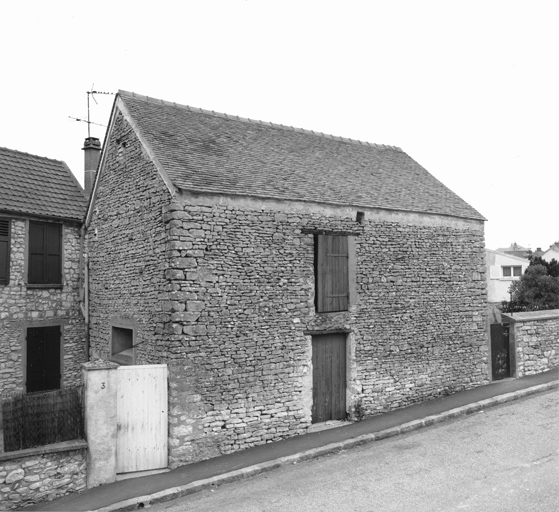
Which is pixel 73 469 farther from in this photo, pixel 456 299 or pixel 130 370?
pixel 456 299

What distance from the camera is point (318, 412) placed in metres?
11.5

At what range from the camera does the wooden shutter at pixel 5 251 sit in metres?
12.3

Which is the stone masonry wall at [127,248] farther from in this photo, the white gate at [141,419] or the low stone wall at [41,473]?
the low stone wall at [41,473]

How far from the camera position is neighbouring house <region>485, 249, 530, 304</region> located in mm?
38656

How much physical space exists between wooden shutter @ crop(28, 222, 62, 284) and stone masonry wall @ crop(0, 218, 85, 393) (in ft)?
0.55

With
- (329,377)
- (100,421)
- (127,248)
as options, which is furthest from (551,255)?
(100,421)

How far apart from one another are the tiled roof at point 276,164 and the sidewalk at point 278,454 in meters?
4.77

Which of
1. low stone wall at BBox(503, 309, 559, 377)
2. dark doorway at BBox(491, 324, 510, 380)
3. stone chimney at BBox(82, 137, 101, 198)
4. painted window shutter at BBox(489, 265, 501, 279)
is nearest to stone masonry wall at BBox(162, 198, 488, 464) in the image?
dark doorway at BBox(491, 324, 510, 380)

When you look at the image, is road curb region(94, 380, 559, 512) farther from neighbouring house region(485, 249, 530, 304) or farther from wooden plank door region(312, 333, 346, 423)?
neighbouring house region(485, 249, 530, 304)

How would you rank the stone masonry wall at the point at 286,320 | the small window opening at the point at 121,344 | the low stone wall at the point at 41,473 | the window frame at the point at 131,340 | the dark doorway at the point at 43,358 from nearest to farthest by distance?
the low stone wall at the point at 41,473, the stone masonry wall at the point at 286,320, the window frame at the point at 131,340, the small window opening at the point at 121,344, the dark doorway at the point at 43,358

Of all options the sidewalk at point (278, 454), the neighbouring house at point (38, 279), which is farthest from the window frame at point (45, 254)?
the sidewalk at point (278, 454)

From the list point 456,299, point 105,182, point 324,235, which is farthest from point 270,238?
point 456,299

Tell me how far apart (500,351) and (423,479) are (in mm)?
7938

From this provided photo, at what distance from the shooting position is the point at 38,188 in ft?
45.0
